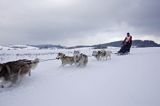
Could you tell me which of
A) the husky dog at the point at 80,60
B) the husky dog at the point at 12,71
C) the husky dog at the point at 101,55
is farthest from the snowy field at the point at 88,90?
the husky dog at the point at 101,55

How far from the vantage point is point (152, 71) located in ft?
25.8

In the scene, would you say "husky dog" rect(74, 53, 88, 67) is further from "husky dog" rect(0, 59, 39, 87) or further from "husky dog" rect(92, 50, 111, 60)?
"husky dog" rect(0, 59, 39, 87)

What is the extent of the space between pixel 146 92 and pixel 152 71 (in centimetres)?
227

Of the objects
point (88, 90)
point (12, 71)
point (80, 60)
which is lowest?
point (88, 90)

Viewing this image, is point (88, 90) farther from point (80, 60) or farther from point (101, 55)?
point (101, 55)

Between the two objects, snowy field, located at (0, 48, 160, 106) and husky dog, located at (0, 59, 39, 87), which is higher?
husky dog, located at (0, 59, 39, 87)

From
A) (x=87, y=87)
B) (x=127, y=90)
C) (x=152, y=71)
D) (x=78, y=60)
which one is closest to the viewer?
(x=127, y=90)

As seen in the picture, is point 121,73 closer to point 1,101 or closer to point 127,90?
point 127,90

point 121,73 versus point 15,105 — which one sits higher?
point 121,73

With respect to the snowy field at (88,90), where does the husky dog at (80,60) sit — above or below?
above

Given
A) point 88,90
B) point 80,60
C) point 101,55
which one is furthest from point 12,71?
point 101,55

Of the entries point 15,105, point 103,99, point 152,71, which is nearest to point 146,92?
point 103,99

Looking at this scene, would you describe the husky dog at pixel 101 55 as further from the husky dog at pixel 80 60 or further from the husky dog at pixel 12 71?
the husky dog at pixel 12 71

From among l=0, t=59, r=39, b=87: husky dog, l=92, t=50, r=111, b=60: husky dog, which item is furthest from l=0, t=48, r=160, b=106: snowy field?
l=92, t=50, r=111, b=60: husky dog
